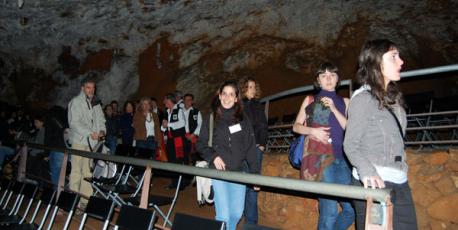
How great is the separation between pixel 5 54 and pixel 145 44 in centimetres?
470

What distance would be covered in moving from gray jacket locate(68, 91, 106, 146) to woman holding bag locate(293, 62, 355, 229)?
10.6 ft

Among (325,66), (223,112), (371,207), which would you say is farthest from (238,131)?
(371,207)

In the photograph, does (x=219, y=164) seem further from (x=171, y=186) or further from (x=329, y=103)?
(x=171, y=186)

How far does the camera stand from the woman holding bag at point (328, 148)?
2869 mm

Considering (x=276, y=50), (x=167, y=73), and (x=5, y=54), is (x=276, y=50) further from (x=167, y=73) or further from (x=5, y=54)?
(x=5, y=54)

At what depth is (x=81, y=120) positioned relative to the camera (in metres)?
5.20

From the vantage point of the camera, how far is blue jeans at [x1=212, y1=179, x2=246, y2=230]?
3045 millimetres

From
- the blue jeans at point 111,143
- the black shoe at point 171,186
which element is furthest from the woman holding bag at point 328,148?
the blue jeans at point 111,143

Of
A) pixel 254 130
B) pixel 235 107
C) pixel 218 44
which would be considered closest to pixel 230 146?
pixel 235 107

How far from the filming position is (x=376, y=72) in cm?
211

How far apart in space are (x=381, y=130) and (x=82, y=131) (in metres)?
4.10

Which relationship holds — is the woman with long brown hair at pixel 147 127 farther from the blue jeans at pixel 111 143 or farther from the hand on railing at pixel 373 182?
the hand on railing at pixel 373 182

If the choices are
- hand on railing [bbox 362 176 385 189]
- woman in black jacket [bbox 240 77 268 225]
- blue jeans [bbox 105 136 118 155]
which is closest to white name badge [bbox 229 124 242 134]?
woman in black jacket [bbox 240 77 268 225]

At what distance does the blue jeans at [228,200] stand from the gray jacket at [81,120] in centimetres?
278
